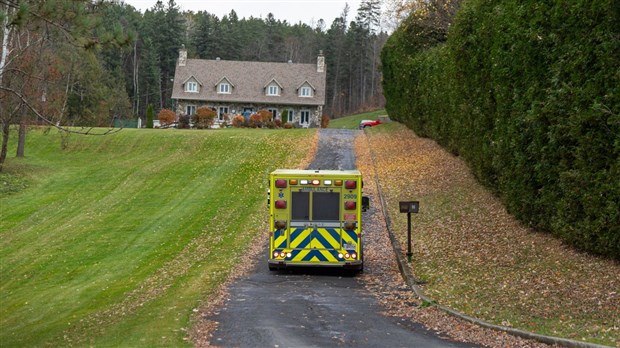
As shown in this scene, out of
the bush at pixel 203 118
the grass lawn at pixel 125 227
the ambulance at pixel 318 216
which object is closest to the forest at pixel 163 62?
the grass lawn at pixel 125 227

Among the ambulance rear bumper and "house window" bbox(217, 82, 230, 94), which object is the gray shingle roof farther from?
the ambulance rear bumper

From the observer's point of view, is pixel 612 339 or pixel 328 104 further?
pixel 328 104

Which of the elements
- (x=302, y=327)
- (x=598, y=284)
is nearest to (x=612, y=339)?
(x=598, y=284)

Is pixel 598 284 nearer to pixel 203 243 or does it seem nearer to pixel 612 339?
pixel 612 339

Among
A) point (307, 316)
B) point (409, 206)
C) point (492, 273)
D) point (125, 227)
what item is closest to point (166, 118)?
point (125, 227)

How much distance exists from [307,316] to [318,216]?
486 centimetres

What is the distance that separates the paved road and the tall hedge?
463 centimetres

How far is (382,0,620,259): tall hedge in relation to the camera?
15.0 metres

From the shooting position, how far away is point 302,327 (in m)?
13.6

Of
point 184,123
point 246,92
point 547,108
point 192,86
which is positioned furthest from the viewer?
point 246,92

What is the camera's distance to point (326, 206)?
19109 millimetres

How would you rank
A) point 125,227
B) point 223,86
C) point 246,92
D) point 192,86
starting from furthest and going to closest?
point 246,92 < point 223,86 < point 192,86 < point 125,227

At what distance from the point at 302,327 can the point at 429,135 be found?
3047 centimetres

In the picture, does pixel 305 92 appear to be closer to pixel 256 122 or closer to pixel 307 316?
pixel 256 122
